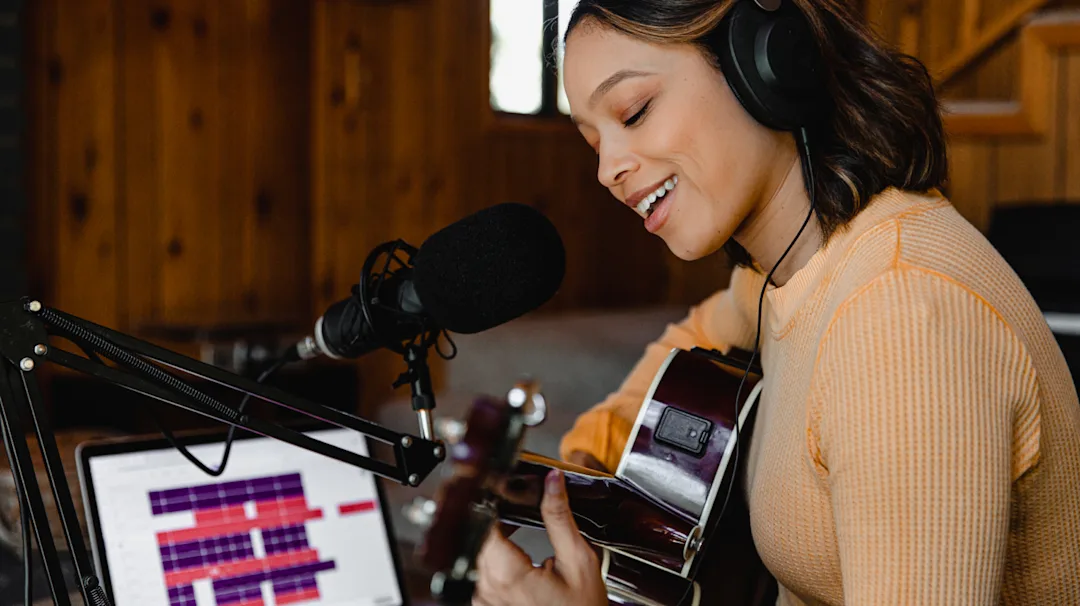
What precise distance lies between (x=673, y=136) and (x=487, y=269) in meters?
0.26

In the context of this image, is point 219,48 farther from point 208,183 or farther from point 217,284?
point 217,284

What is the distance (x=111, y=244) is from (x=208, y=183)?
41 centimetres

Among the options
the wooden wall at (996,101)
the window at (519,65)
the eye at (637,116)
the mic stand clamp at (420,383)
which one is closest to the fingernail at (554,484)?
the mic stand clamp at (420,383)

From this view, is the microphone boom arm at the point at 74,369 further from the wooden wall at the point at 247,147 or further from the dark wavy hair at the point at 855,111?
the wooden wall at the point at 247,147

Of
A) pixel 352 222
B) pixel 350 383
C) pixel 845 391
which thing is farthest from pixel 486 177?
pixel 845 391

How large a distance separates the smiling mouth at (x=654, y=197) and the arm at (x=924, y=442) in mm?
272

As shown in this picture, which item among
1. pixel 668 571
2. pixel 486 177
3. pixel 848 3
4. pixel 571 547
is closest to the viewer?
pixel 571 547

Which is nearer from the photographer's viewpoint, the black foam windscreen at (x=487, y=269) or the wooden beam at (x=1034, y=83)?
the black foam windscreen at (x=487, y=269)

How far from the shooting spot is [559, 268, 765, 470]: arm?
4.91 ft

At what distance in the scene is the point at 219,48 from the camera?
376 centimetres

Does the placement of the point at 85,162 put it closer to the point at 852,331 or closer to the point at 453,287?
the point at 453,287

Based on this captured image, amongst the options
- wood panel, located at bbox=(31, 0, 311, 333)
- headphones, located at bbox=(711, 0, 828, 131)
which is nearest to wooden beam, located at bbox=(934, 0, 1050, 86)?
headphones, located at bbox=(711, 0, 828, 131)

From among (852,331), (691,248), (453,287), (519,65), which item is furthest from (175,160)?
(852,331)

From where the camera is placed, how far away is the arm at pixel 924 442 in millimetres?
804
